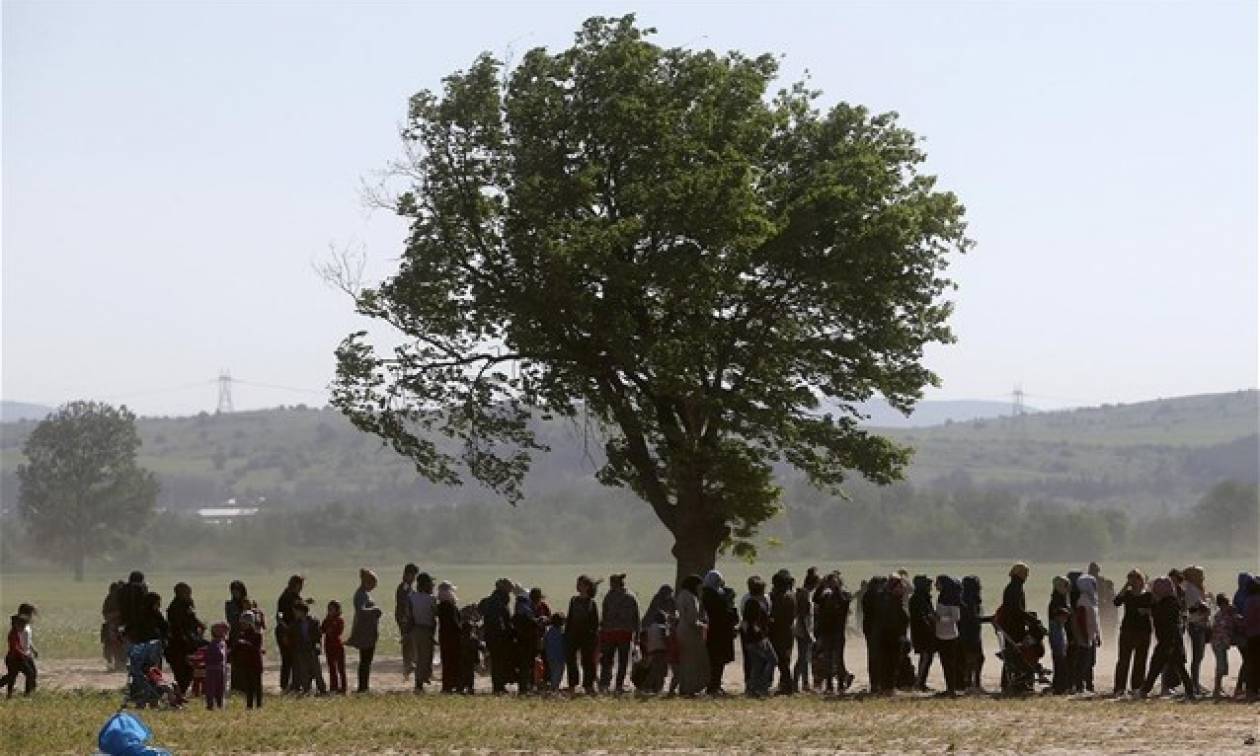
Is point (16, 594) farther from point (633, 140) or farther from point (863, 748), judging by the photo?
point (863, 748)

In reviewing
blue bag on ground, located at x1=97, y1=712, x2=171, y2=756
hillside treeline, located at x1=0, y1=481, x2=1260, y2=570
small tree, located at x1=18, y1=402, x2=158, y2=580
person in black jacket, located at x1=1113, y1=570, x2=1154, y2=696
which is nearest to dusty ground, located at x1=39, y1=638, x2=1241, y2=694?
person in black jacket, located at x1=1113, y1=570, x2=1154, y2=696

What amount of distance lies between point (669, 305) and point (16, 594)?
91435mm

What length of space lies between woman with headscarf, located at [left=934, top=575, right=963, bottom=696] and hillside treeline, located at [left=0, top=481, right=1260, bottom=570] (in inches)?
4927

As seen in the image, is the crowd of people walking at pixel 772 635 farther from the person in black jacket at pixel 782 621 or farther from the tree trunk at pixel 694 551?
the tree trunk at pixel 694 551

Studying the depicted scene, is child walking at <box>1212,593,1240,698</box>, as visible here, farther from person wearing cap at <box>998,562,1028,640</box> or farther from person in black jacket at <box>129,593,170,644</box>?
person in black jacket at <box>129,593,170,644</box>

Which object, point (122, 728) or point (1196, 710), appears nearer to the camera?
point (122, 728)

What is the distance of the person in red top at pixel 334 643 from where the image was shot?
31703mm

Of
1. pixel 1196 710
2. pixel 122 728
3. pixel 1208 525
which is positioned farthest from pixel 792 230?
pixel 1208 525

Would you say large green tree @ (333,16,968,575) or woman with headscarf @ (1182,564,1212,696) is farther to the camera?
large green tree @ (333,16,968,575)

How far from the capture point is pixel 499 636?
3212 cm

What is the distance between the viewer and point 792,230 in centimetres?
4522

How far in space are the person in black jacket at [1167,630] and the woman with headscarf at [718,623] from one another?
5.71 metres

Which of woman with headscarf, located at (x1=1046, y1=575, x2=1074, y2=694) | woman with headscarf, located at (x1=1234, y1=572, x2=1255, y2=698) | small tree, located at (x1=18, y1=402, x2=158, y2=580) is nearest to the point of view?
woman with headscarf, located at (x1=1234, y1=572, x2=1255, y2=698)

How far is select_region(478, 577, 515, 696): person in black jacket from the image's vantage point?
31953mm
